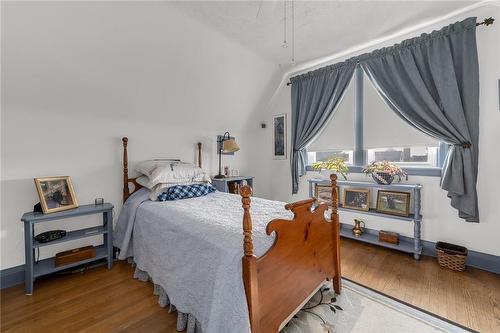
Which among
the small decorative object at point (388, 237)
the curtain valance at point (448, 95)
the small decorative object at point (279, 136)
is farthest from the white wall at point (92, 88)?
the small decorative object at point (388, 237)

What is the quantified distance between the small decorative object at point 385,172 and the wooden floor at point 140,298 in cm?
96

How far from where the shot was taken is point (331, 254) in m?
1.95

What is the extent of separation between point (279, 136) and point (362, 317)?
10.0 feet

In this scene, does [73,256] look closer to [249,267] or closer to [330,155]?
[249,267]

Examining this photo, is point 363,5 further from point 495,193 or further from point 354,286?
point 354,286

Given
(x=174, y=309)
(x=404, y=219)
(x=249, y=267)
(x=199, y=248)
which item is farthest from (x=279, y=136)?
(x=249, y=267)

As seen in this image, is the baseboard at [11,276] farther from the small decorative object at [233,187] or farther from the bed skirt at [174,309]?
the small decorative object at [233,187]

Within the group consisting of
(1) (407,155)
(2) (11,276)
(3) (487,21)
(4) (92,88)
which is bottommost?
(2) (11,276)

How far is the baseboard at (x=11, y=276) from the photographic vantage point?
2045 millimetres

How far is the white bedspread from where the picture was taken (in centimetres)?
123

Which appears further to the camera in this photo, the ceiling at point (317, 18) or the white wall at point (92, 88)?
the ceiling at point (317, 18)

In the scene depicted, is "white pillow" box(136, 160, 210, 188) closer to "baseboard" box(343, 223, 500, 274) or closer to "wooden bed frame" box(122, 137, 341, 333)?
"wooden bed frame" box(122, 137, 341, 333)

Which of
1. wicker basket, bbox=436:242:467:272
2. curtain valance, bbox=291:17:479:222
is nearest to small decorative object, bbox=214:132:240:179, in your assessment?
curtain valance, bbox=291:17:479:222

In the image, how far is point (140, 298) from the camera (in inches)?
74.8
